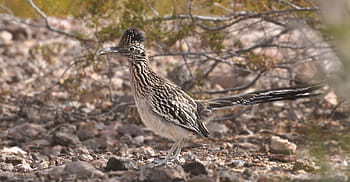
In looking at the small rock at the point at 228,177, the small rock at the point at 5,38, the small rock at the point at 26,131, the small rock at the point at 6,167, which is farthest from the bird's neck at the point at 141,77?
the small rock at the point at 5,38

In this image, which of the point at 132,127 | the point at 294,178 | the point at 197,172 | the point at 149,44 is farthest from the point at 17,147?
the point at 294,178

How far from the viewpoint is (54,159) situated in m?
7.27

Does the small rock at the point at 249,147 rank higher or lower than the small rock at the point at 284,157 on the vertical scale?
lower

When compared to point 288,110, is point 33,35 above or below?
above

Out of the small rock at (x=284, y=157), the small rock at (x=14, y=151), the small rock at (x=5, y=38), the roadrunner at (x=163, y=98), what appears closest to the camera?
the roadrunner at (x=163, y=98)

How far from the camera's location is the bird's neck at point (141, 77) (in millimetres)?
6254

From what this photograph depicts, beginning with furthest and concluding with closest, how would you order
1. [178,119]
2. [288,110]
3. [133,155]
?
1. [288,110]
2. [133,155]
3. [178,119]

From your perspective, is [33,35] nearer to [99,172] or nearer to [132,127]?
[132,127]

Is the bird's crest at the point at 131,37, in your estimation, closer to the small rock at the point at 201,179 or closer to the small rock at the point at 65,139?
the small rock at the point at 201,179

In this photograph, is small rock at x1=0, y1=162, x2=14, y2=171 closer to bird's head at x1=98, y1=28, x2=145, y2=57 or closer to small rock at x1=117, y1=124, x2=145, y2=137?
bird's head at x1=98, y1=28, x2=145, y2=57

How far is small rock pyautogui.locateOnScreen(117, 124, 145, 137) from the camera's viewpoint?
8.93m

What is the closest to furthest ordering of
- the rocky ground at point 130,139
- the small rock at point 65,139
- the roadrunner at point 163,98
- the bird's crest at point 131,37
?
1. the rocky ground at point 130,139
2. the roadrunner at point 163,98
3. the bird's crest at point 131,37
4. the small rock at point 65,139

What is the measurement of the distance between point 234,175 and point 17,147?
397cm

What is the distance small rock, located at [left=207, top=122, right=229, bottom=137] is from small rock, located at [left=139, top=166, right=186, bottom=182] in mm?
3452
